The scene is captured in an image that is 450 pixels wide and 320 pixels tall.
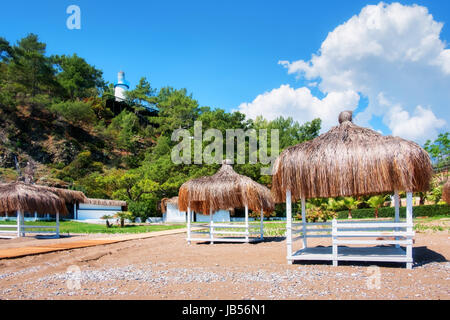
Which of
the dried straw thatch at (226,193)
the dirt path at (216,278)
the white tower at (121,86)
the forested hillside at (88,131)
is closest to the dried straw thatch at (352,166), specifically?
the dirt path at (216,278)

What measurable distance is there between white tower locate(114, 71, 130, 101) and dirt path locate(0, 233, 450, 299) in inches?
1882

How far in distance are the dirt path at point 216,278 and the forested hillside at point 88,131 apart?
2014 centimetres

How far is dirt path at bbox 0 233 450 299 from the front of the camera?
466cm

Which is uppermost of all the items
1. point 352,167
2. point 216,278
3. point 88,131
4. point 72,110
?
point 72,110

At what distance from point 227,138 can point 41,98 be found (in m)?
22.6

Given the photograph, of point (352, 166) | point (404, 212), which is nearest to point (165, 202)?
point (404, 212)

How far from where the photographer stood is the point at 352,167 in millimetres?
6750

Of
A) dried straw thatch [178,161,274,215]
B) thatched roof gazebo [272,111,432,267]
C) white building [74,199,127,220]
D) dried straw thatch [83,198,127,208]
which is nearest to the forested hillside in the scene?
dried straw thatch [83,198,127,208]

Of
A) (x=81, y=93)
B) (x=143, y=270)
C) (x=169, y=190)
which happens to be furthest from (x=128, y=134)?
(x=143, y=270)

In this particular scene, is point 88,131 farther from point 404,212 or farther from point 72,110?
point 404,212

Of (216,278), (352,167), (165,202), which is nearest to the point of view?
(216,278)

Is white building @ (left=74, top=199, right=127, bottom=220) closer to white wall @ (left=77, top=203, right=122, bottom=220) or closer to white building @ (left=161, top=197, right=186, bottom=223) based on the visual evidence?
white wall @ (left=77, top=203, right=122, bottom=220)

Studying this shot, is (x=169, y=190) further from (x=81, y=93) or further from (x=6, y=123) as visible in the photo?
(x=81, y=93)

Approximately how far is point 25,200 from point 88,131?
32656 millimetres
